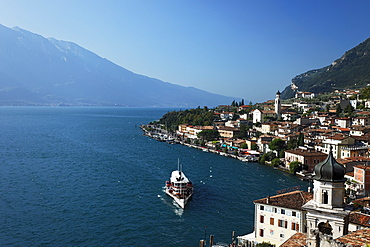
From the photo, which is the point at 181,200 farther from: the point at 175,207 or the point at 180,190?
the point at 180,190

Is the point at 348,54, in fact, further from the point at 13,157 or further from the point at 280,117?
the point at 13,157

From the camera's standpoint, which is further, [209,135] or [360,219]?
[209,135]

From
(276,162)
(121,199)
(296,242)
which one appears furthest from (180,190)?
(276,162)

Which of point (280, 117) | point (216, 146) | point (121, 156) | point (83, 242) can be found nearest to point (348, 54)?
point (280, 117)

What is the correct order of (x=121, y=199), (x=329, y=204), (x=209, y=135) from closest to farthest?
(x=329, y=204)
(x=121, y=199)
(x=209, y=135)

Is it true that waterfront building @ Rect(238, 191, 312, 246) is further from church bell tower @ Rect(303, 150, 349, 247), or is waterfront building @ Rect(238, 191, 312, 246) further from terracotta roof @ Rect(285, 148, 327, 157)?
terracotta roof @ Rect(285, 148, 327, 157)

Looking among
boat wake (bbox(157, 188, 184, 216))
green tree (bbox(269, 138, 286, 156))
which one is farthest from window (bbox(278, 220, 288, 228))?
green tree (bbox(269, 138, 286, 156))
